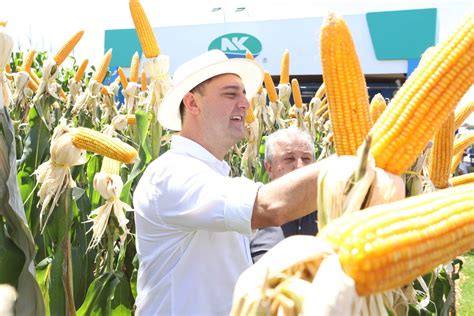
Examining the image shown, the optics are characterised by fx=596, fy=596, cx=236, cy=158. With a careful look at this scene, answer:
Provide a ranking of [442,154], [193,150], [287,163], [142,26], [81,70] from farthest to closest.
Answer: [81,70] < [142,26] < [287,163] < [193,150] < [442,154]

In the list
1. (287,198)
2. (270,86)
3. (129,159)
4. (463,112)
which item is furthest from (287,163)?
(270,86)

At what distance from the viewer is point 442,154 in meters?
2.14

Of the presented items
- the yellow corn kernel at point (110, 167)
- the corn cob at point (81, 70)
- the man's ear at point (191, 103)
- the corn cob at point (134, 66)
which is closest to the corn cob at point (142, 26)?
the yellow corn kernel at point (110, 167)

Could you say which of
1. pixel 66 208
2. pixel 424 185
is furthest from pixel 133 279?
pixel 424 185

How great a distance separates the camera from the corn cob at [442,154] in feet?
6.62

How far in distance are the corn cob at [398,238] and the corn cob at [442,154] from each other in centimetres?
119

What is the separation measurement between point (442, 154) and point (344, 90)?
3.59 feet

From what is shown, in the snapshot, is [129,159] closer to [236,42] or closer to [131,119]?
[131,119]

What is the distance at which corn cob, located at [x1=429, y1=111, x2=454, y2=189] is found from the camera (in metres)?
2.02

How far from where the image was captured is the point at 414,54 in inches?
853

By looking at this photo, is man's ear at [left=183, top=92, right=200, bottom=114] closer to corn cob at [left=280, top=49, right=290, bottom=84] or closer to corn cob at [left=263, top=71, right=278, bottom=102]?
corn cob at [left=280, top=49, right=290, bottom=84]

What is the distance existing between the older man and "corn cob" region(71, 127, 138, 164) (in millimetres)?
856

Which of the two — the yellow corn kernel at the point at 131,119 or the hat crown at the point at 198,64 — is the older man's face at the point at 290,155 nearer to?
the hat crown at the point at 198,64

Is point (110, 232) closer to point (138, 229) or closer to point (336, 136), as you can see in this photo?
point (138, 229)
